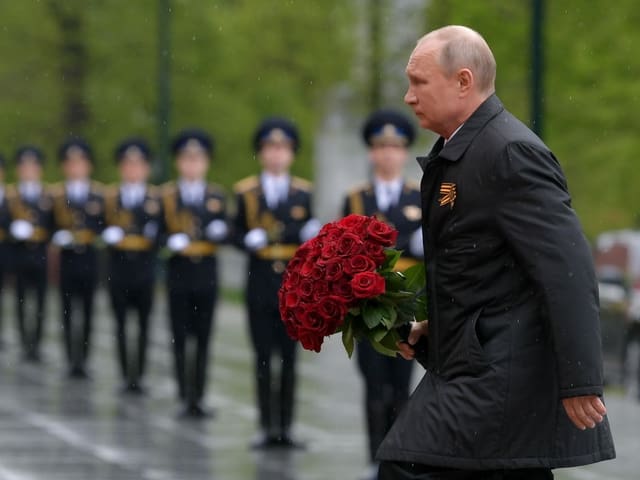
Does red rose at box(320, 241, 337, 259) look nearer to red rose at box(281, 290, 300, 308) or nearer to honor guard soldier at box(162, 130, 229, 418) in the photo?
red rose at box(281, 290, 300, 308)

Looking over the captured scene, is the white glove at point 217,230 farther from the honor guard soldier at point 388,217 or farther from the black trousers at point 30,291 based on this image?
the black trousers at point 30,291

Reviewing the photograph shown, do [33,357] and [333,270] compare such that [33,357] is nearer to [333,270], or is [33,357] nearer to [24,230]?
[24,230]

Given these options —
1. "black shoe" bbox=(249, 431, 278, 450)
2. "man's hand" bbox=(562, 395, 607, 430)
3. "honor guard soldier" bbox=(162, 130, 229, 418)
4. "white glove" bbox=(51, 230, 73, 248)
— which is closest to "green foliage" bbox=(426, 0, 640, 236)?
"white glove" bbox=(51, 230, 73, 248)

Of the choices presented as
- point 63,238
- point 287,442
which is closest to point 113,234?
point 63,238

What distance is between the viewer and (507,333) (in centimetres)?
512

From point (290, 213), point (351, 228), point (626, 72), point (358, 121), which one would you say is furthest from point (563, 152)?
point (351, 228)

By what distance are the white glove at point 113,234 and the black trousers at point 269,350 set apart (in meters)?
4.37

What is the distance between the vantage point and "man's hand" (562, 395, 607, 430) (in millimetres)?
4961

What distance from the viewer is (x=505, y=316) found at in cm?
514

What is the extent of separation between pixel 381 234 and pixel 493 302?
0.55m

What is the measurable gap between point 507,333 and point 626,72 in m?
15.0

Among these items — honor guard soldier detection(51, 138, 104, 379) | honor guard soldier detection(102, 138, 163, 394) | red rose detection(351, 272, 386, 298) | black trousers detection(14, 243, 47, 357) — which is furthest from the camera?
black trousers detection(14, 243, 47, 357)

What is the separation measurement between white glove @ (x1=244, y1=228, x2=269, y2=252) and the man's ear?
277 inches

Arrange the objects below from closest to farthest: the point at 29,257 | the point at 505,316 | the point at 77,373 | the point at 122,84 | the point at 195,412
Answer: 1. the point at 505,316
2. the point at 195,412
3. the point at 77,373
4. the point at 29,257
5. the point at 122,84
